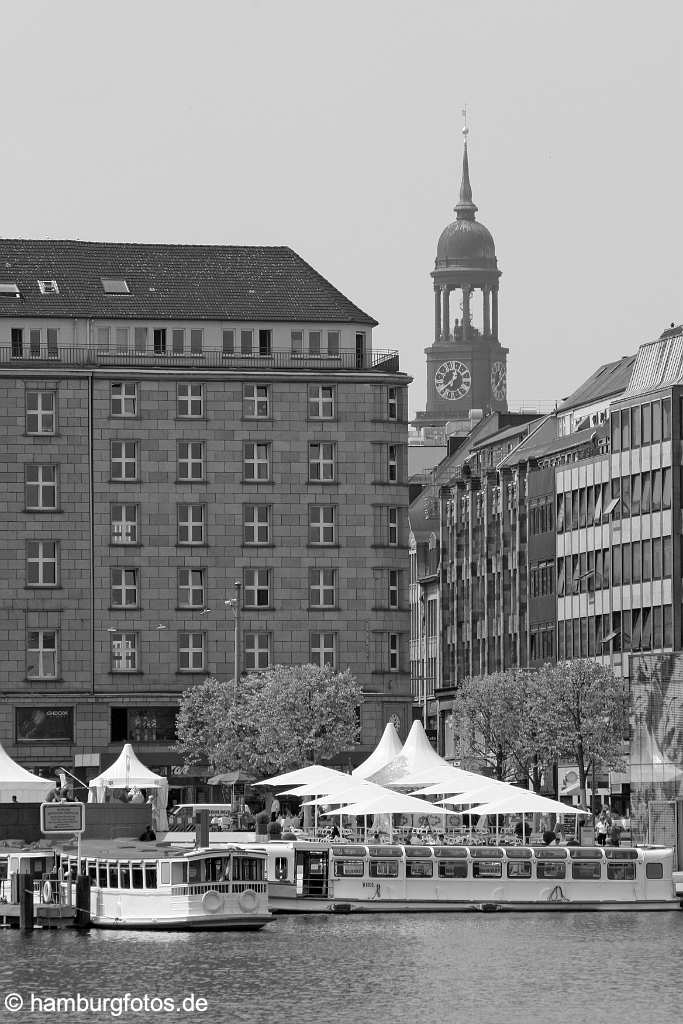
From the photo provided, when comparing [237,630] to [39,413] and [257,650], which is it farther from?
[39,413]

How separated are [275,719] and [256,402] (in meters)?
22.3

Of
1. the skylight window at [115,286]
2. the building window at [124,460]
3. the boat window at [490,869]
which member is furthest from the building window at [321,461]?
the boat window at [490,869]

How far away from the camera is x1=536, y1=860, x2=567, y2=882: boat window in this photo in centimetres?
10219

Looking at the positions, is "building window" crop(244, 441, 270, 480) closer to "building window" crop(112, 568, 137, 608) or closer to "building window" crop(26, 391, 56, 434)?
"building window" crop(112, 568, 137, 608)

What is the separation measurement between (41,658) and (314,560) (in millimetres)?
16035

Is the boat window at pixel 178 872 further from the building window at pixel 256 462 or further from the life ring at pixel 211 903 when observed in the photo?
the building window at pixel 256 462

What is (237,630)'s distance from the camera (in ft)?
494

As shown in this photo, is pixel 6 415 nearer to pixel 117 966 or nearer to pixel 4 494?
pixel 4 494

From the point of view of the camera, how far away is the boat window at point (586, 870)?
10200cm

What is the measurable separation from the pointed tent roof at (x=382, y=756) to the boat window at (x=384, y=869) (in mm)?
16345

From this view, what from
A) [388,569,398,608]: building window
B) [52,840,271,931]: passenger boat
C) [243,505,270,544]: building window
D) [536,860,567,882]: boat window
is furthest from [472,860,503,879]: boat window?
[388,569,398,608]: building window

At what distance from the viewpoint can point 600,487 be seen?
592ft

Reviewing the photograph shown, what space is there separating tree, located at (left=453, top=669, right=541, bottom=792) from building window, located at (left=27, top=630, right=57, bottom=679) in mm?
24466

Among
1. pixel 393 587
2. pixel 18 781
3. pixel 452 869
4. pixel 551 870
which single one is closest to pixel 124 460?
pixel 393 587
